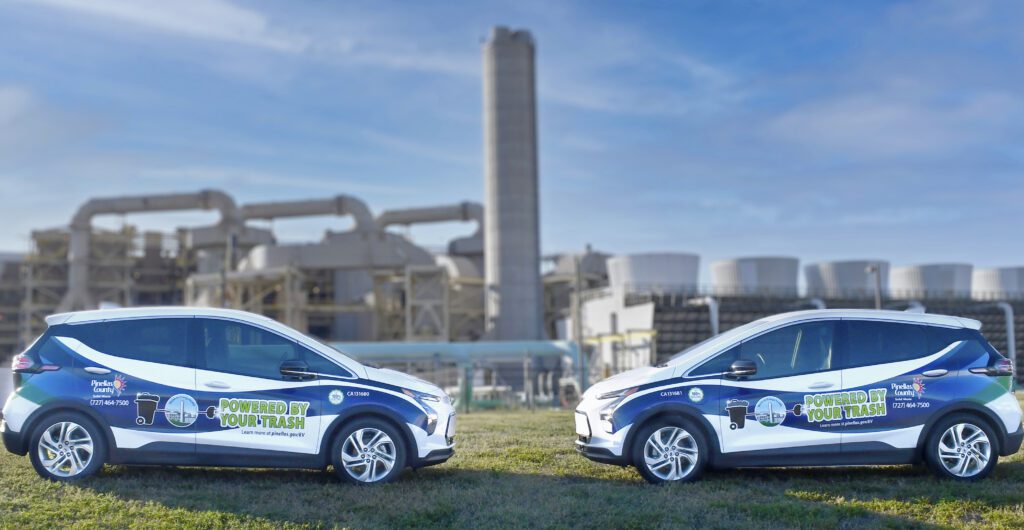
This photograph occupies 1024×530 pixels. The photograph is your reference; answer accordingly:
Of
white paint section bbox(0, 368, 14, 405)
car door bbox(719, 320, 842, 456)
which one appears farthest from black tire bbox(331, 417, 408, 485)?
white paint section bbox(0, 368, 14, 405)

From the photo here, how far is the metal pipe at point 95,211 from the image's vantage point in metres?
61.9

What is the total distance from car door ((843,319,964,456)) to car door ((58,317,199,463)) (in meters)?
5.91

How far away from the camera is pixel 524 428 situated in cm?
1334

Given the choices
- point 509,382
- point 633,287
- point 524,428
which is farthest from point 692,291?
point 524,428

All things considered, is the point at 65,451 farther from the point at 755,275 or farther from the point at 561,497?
the point at 755,275

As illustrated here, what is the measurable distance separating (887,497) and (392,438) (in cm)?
424

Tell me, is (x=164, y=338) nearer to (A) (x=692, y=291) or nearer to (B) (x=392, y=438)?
(B) (x=392, y=438)

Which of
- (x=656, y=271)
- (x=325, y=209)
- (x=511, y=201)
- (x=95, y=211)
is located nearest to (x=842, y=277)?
(x=656, y=271)

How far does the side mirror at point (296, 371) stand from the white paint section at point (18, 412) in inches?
86.4

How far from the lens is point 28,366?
27.2ft

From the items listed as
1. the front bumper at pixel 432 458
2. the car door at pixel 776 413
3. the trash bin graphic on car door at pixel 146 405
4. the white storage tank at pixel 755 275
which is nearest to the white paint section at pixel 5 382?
the trash bin graphic on car door at pixel 146 405

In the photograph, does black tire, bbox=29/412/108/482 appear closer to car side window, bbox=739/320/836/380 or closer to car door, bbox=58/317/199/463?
car door, bbox=58/317/199/463

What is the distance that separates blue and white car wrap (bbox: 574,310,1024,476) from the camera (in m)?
8.29

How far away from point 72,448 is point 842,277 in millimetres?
61197
